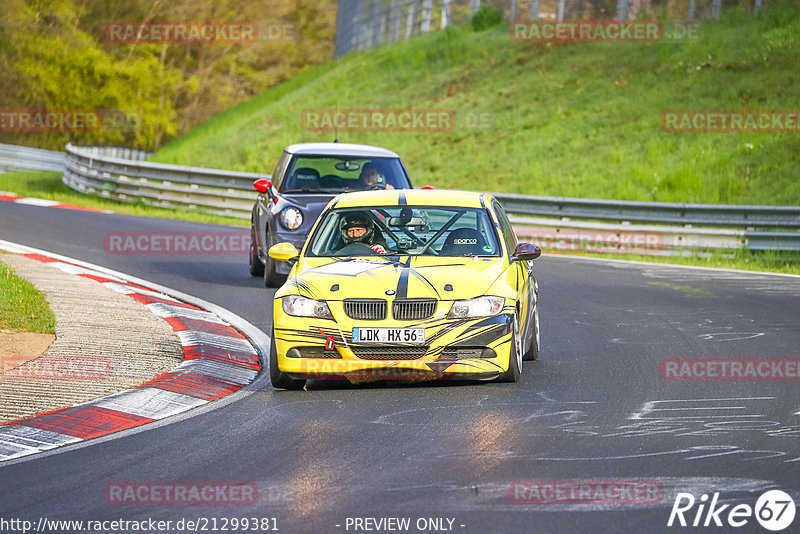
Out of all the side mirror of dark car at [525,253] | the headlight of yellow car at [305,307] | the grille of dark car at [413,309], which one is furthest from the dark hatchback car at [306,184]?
the grille of dark car at [413,309]

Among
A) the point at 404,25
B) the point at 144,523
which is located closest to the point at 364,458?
the point at 144,523

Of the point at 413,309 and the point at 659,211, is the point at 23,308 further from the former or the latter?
the point at 659,211

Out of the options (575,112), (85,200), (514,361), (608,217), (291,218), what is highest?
(575,112)

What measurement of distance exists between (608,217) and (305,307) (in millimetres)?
13654

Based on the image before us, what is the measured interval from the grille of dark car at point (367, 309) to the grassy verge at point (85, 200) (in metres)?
16.4

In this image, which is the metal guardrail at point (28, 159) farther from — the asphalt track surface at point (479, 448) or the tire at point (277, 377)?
the tire at point (277, 377)

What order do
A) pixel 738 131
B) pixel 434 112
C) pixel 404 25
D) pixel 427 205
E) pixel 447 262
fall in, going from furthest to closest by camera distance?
pixel 404 25 → pixel 434 112 → pixel 738 131 → pixel 427 205 → pixel 447 262

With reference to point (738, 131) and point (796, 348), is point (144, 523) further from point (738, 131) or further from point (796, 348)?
point (738, 131)

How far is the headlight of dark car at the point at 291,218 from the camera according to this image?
15.3 m

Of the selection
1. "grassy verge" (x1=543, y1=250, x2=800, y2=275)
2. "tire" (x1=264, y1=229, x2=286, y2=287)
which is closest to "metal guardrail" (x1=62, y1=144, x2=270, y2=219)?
"grassy verge" (x1=543, y1=250, x2=800, y2=275)

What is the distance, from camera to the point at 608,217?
2231 centimetres

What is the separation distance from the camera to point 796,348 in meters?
11.4

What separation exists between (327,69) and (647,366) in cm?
4068

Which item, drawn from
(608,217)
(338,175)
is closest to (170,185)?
(608,217)
